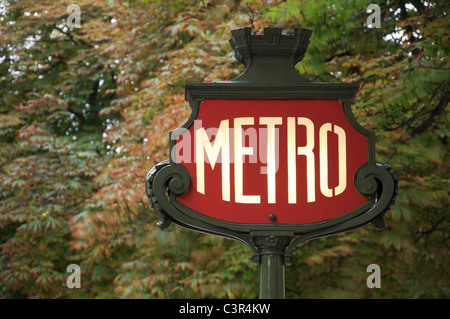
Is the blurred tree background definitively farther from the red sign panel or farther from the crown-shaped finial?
the red sign panel

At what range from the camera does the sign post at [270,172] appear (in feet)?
7.47

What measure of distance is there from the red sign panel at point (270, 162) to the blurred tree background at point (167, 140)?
154 inches

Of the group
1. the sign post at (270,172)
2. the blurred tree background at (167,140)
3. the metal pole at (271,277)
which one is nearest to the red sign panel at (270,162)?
the sign post at (270,172)

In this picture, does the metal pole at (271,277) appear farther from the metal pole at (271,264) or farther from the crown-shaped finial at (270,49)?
the crown-shaped finial at (270,49)

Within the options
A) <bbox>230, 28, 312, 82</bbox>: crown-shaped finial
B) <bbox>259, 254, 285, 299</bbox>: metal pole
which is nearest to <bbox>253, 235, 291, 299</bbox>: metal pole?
<bbox>259, 254, 285, 299</bbox>: metal pole

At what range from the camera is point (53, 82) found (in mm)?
12305

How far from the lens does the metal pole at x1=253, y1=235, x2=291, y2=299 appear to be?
7.48 ft

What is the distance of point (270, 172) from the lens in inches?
88.9

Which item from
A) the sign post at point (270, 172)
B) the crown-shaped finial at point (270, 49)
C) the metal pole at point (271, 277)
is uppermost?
the crown-shaped finial at point (270, 49)

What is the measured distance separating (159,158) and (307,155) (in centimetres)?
605

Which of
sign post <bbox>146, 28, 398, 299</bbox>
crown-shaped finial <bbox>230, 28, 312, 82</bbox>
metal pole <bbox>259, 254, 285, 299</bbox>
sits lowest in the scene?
metal pole <bbox>259, 254, 285, 299</bbox>

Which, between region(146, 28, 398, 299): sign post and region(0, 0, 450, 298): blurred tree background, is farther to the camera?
region(0, 0, 450, 298): blurred tree background

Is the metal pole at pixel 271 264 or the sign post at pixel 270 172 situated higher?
the sign post at pixel 270 172
